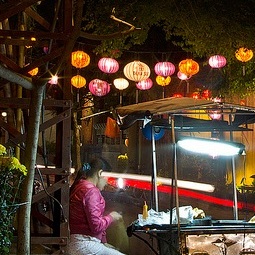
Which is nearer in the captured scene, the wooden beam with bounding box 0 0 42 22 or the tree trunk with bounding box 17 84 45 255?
the tree trunk with bounding box 17 84 45 255

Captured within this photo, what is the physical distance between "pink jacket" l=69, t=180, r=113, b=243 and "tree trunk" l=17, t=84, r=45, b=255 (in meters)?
1.66

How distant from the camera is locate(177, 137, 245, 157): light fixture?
787 cm

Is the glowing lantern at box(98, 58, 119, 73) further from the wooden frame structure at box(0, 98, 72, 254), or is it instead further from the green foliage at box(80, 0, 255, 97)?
the wooden frame structure at box(0, 98, 72, 254)

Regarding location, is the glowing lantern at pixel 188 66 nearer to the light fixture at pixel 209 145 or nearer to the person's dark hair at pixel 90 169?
the light fixture at pixel 209 145

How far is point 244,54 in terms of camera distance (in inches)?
556

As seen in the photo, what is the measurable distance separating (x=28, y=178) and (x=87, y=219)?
1.88 meters

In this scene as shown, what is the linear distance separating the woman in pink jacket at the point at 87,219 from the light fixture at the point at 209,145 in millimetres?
1658

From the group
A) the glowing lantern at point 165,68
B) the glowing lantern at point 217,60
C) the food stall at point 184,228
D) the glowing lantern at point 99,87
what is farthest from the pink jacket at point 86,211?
the glowing lantern at point 99,87

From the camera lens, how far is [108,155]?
34.7m

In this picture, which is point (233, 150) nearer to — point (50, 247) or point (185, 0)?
point (50, 247)

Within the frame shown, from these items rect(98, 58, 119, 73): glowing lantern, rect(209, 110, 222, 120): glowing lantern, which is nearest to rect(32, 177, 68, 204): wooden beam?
rect(209, 110, 222, 120): glowing lantern

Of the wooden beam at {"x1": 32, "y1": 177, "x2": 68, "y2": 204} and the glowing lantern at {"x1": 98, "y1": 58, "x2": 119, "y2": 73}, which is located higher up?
the glowing lantern at {"x1": 98, "y1": 58, "x2": 119, "y2": 73}

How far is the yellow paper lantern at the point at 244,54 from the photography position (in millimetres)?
13938

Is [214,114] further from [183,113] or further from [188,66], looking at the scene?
[188,66]
